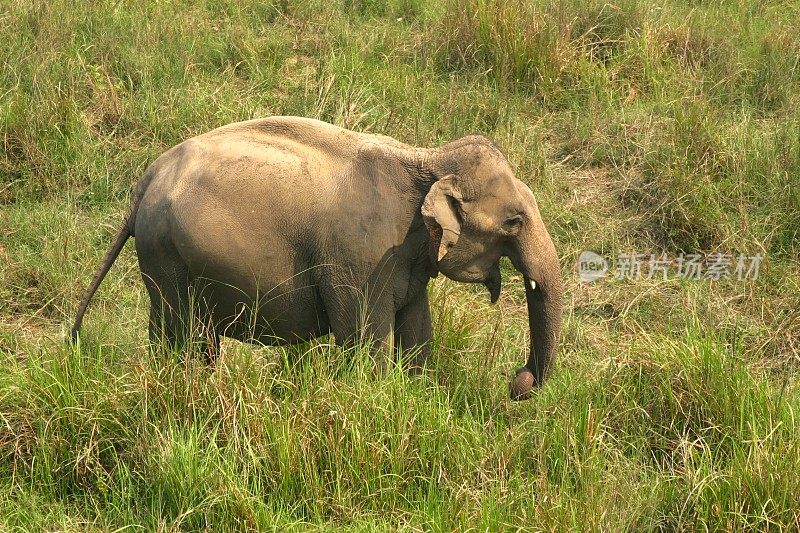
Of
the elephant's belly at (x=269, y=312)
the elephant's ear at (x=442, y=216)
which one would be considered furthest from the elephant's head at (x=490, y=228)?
the elephant's belly at (x=269, y=312)

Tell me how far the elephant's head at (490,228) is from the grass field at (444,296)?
0.38 metres

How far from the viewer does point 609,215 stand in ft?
26.6

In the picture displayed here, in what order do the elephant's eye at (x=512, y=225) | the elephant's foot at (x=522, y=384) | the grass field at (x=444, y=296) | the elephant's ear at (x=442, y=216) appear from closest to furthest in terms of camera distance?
the grass field at (x=444, y=296) → the elephant's ear at (x=442, y=216) → the elephant's eye at (x=512, y=225) → the elephant's foot at (x=522, y=384)

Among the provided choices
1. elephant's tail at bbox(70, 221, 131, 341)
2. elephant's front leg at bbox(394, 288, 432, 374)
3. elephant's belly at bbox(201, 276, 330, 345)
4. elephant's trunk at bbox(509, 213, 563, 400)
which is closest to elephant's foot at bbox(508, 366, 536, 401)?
elephant's trunk at bbox(509, 213, 563, 400)

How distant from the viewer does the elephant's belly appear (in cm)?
565

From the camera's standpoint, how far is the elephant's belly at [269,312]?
5.65m

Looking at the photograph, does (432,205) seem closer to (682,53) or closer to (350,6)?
(682,53)

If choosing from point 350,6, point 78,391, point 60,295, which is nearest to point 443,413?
point 78,391

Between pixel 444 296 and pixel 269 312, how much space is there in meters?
0.92

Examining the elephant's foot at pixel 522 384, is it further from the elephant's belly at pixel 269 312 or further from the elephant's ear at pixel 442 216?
the elephant's belly at pixel 269 312

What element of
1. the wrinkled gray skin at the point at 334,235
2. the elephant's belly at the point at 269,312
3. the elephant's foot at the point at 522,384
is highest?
the wrinkled gray skin at the point at 334,235

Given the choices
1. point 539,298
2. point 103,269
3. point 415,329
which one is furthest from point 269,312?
point 539,298

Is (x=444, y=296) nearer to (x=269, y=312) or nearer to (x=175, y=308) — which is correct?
(x=269, y=312)

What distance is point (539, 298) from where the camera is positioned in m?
5.53
